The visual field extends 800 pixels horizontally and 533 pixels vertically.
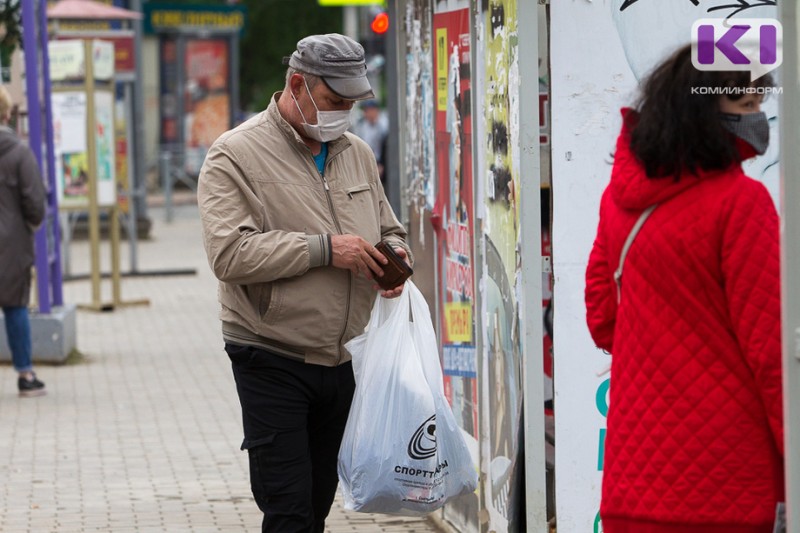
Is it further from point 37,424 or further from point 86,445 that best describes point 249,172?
point 37,424

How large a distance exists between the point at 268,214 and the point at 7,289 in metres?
4.98

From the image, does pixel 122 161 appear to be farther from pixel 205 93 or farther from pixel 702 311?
pixel 205 93

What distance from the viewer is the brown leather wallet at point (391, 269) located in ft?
13.2

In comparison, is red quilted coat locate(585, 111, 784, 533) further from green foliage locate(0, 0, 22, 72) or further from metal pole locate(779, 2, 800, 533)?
green foliage locate(0, 0, 22, 72)

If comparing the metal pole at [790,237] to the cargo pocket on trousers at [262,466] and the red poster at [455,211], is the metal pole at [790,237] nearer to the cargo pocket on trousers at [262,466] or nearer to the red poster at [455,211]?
the cargo pocket on trousers at [262,466]

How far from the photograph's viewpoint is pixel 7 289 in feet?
28.2

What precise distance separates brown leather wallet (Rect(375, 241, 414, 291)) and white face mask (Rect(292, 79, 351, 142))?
33 cm

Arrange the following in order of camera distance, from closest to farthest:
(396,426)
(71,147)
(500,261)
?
(396,426) < (500,261) < (71,147)

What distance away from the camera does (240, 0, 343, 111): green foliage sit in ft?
118

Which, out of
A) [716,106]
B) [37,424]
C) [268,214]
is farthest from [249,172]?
[37,424]

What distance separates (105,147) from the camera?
12758 mm

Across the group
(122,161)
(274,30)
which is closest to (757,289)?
(122,161)

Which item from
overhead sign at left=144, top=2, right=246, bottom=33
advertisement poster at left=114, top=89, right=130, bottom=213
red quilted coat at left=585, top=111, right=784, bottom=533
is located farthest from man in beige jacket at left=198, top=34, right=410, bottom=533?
overhead sign at left=144, top=2, right=246, bottom=33

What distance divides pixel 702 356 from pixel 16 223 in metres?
6.54
